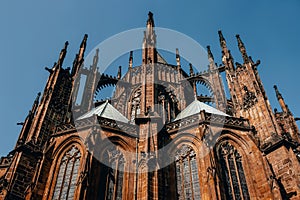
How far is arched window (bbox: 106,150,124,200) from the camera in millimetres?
14807

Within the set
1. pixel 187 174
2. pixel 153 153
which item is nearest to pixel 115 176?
pixel 153 153

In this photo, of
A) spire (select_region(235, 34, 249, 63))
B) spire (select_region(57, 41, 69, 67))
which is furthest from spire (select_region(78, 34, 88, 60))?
spire (select_region(235, 34, 249, 63))

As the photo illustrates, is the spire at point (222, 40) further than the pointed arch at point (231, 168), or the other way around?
the spire at point (222, 40)

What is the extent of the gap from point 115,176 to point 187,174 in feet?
12.2

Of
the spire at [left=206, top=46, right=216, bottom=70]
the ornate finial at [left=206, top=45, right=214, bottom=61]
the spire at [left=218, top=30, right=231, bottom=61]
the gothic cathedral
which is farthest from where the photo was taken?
the ornate finial at [left=206, top=45, right=214, bottom=61]

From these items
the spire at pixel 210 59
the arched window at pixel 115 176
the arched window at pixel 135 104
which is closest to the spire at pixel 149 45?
the arched window at pixel 135 104

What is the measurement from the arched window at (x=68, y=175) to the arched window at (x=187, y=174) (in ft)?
17.4

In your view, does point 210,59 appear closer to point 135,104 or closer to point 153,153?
point 135,104

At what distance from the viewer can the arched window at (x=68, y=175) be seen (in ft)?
48.6

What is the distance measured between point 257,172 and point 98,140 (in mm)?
8533

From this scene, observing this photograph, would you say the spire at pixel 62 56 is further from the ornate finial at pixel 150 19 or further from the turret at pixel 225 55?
the turret at pixel 225 55

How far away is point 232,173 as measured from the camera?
1543 centimetres

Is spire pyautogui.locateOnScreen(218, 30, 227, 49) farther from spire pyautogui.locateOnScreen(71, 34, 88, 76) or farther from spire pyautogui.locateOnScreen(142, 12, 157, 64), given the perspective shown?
spire pyautogui.locateOnScreen(71, 34, 88, 76)

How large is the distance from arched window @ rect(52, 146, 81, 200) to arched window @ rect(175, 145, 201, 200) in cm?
530
